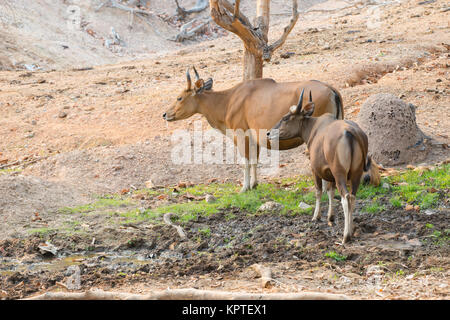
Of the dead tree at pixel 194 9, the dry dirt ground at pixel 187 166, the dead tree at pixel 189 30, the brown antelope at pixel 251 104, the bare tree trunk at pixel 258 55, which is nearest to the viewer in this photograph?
the dry dirt ground at pixel 187 166

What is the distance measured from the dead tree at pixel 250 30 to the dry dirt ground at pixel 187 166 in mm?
1761

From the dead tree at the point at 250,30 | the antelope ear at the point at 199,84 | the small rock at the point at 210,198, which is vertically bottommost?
the small rock at the point at 210,198

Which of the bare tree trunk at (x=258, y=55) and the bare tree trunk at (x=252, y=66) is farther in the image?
the bare tree trunk at (x=252, y=66)

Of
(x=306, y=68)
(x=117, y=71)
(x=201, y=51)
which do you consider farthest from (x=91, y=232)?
(x=201, y=51)

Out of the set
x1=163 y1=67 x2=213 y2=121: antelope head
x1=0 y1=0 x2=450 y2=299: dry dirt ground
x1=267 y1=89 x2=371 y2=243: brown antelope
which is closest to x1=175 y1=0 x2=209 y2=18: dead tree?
x1=0 y1=0 x2=450 y2=299: dry dirt ground

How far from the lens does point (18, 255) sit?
7.19 metres

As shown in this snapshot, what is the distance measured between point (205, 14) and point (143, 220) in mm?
19392

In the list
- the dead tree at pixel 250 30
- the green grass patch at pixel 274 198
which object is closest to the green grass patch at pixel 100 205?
the green grass patch at pixel 274 198

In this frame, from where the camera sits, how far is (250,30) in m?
10.2

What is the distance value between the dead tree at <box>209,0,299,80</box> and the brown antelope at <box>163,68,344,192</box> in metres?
1.04

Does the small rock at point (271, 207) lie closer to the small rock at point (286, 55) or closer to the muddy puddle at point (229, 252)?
the muddy puddle at point (229, 252)

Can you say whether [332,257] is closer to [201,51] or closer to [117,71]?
[117,71]

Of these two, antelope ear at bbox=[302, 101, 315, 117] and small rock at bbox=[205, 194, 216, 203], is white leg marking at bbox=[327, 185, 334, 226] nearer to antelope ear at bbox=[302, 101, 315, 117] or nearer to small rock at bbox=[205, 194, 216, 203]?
antelope ear at bbox=[302, 101, 315, 117]

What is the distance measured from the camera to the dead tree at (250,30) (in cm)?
987
